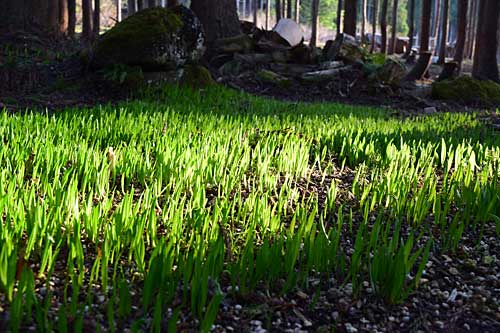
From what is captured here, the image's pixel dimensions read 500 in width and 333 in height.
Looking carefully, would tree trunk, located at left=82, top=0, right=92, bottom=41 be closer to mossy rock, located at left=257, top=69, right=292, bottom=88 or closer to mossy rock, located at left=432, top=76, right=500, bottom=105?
mossy rock, located at left=257, top=69, right=292, bottom=88

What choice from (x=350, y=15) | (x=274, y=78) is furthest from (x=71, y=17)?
(x=350, y=15)

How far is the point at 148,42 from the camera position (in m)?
7.25

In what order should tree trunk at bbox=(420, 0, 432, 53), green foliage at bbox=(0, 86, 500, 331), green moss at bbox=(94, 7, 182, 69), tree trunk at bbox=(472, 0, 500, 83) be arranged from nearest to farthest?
green foliage at bbox=(0, 86, 500, 331) < green moss at bbox=(94, 7, 182, 69) < tree trunk at bbox=(472, 0, 500, 83) < tree trunk at bbox=(420, 0, 432, 53)

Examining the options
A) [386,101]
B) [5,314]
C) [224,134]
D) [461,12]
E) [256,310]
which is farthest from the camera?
[461,12]

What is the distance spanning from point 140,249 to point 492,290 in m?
1.37

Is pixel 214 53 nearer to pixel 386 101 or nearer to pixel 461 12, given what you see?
pixel 386 101

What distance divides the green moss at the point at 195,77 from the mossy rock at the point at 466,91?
5.03m

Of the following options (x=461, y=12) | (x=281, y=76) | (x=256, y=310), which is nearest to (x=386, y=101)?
(x=281, y=76)

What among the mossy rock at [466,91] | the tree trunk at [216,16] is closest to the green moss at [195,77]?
the tree trunk at [216,16]

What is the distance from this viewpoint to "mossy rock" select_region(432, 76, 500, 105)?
1041 centimetres

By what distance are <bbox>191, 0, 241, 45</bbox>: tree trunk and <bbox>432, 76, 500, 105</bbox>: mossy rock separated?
14.3 feet

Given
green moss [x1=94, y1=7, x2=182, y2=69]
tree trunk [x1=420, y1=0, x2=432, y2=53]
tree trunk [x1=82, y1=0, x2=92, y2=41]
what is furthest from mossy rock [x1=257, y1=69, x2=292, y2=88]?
tree trunk [x1=420, y1=0, x2=432, y2=53]

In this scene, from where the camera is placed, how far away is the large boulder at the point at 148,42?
285 inches

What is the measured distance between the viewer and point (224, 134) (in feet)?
13.0
